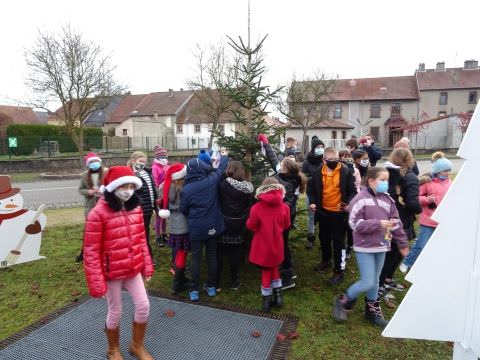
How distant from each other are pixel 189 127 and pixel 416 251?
48693 millimetres

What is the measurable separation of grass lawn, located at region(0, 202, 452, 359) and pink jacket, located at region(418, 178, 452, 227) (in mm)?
991

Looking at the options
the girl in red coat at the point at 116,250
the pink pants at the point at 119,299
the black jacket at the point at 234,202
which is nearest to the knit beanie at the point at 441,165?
the black jacket at the point at 234,202

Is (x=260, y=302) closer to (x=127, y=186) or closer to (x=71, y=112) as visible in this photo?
(x=127, y=186)

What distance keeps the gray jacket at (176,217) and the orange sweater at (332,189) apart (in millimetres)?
2125

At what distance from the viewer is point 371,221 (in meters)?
4.02

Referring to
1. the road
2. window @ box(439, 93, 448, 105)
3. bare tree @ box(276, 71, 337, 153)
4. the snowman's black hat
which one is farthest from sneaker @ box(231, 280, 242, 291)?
window @ box(439, 93, 448, 105)

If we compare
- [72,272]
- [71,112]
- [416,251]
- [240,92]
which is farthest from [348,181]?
[71,112]

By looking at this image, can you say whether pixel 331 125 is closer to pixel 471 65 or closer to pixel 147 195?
pixel 471 65

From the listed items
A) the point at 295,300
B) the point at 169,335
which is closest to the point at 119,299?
the point at 169,335

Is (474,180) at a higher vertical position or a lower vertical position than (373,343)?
higher

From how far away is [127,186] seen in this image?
11.1 ft

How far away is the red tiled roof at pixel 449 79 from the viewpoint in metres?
49.6

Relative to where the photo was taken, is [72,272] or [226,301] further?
[72,272]

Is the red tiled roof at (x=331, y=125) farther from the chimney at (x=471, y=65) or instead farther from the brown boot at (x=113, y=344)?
the brown boot at (x=113, y=344)
